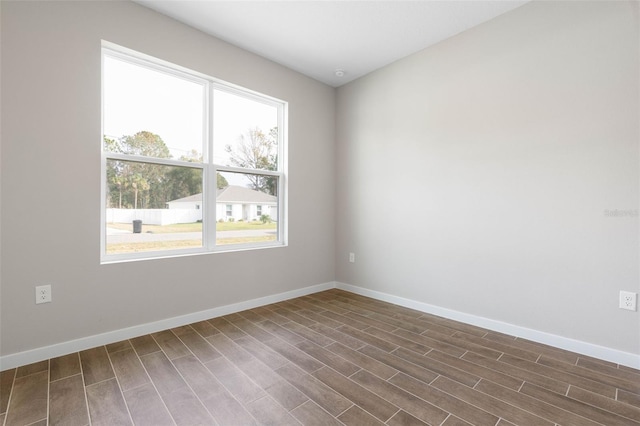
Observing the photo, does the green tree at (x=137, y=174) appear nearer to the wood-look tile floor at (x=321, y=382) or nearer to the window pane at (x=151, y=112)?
the window pane at (x=151, y=112)

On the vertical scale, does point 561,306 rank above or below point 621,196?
below

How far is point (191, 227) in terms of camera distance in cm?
286

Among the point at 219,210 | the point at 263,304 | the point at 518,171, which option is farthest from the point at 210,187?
the point at 518,171

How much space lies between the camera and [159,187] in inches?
104

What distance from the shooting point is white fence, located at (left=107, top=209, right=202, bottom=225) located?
2.44 metres

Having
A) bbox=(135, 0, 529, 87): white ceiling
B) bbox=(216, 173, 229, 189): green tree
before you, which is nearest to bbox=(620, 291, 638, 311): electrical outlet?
bbox=(135, 0, 529, 87): white ceiling

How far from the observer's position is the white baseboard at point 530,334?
2037 millimetres

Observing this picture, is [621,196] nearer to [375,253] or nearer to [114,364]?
[375,253]

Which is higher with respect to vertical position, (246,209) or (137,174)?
(137,174)

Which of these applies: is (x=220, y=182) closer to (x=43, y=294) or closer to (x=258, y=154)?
(x=258, y=154)

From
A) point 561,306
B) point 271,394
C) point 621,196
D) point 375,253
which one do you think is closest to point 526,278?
point 561,306

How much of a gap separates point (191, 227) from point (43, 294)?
1.14 meters

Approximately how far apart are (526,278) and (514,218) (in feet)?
1.66

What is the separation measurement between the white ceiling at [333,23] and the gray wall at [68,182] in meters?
0.29
